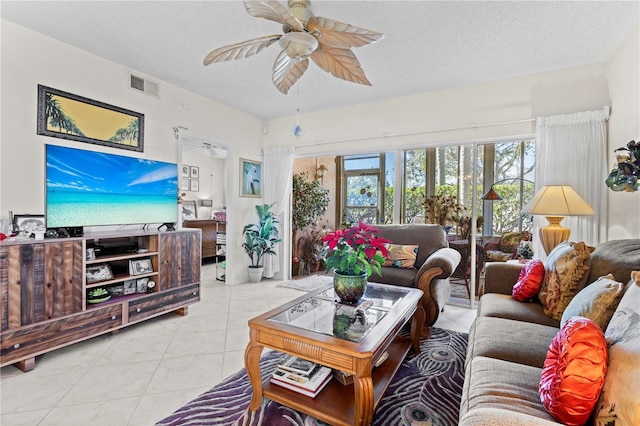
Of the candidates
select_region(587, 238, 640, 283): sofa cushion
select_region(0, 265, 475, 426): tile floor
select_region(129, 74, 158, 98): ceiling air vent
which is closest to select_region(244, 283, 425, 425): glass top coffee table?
select_region(0, 265, 475, 426): tile floor

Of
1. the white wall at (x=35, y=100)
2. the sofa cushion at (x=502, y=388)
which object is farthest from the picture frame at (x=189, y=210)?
the sofa cushion at (x=502, y=388)

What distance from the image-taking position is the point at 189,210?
646 centimetres

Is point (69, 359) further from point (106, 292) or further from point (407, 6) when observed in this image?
point (407, 6)

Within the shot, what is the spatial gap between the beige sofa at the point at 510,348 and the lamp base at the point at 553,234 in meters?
0.72

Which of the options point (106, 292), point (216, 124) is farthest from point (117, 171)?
point (216, 124)

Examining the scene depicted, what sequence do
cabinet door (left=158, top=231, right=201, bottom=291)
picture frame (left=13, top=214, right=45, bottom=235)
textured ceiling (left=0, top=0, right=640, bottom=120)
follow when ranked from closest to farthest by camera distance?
textured ceiling (left=0, top=0, right=640, bottom=120)
picture frame (left=13, top=214, right=45, bottom=235)
cabinet door (left=158, top=231, right=201, bottom=291)

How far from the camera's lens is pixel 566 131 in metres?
3.02

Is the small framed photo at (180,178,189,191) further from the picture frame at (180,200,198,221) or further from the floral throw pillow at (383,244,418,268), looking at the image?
the floral throw pillow at (383,244,418,268)

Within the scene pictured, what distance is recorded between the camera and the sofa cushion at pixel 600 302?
4.17ft

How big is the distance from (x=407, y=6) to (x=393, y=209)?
8.05ft

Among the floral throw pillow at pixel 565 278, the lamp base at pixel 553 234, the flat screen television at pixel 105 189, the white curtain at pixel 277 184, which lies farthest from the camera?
the white curtain at pixel 277 184

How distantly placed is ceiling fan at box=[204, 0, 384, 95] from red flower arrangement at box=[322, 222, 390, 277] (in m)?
1.08

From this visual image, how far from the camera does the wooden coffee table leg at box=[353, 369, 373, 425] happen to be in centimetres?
134

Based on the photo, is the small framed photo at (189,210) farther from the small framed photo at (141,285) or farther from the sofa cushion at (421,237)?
the sofa cushion at (421,237)
